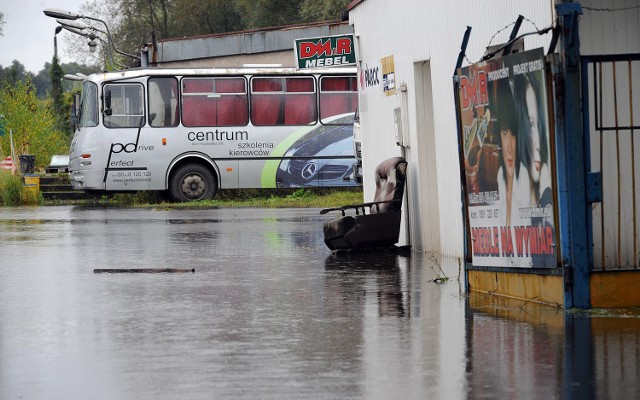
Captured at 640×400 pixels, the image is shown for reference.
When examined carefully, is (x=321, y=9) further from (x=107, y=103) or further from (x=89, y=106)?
(x=107, y=103)

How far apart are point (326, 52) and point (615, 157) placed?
10.3m

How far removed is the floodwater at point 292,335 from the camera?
7.30 metres

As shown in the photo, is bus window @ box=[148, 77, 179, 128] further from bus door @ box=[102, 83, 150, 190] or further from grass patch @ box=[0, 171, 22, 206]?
grass patch @ box=[0, 171, 22, 206]

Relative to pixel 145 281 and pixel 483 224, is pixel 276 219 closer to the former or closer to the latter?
pixel 145 281

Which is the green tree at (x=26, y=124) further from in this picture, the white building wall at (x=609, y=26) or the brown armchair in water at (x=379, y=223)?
the white building wall at (x=609, y=26)

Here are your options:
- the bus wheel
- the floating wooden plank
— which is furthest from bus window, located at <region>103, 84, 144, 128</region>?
the floating wooden plank

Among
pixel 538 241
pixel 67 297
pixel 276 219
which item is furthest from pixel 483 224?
pixel 276 219

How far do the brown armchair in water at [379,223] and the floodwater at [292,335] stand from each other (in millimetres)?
436

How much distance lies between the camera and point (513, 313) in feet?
34.0

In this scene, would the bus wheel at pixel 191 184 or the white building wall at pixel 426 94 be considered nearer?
the white building wall at pixel 426 94

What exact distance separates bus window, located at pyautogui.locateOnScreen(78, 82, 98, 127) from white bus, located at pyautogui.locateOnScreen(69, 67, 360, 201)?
0.09 ft

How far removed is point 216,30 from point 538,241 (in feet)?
236

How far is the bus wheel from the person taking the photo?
34469 mm

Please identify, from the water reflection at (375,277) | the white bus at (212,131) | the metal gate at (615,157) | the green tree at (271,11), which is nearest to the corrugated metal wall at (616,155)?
the metal gate at (615,157)
